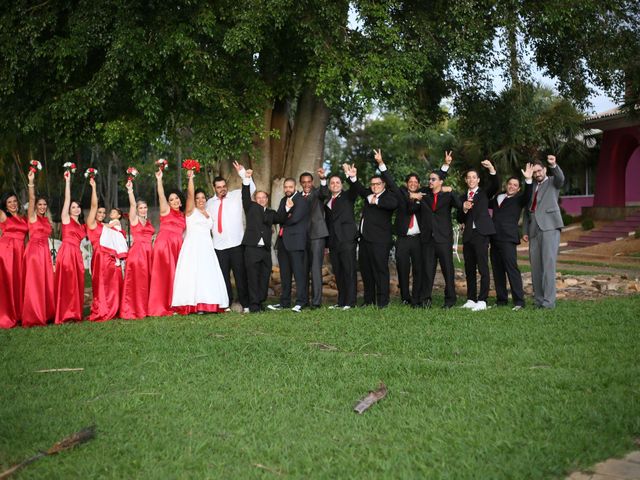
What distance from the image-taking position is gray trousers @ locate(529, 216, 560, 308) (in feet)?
33.1

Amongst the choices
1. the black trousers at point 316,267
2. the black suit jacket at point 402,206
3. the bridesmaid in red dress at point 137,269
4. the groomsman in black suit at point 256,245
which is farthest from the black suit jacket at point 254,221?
the black suit jacket at point 402,206

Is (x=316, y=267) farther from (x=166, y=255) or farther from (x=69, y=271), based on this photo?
(x=69, y=271)

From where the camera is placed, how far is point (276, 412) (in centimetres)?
542

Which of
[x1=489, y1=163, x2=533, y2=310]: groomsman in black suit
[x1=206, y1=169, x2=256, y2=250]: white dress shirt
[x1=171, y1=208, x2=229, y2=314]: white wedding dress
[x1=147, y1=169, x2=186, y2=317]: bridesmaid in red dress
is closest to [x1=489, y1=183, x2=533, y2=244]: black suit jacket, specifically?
[x1=489, y1=163, x2=533, y2=310]: groomsman in black suit

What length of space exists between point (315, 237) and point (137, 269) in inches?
107

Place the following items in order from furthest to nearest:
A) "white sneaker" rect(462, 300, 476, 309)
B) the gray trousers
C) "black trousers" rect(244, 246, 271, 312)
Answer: "black trousers" rect(244, 246, 271, 312), "white sneaker" rect(462, 300, 476, 309), the gray trousers

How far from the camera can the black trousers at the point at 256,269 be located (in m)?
11.1

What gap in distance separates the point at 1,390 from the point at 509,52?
39.8 feet

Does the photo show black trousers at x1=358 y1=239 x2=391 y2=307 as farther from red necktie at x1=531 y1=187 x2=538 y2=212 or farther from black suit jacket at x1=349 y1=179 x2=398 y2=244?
red necktie at x1=531 y1=187 x2=538 y2=212

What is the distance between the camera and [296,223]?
36.5 ft

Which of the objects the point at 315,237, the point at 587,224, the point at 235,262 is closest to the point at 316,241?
the point at 315,237

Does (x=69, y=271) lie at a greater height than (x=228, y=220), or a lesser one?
lesser

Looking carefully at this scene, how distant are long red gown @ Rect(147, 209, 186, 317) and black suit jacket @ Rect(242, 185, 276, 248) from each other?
1.03 meters

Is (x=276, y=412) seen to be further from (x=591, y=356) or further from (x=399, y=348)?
(x=591, y=356)
